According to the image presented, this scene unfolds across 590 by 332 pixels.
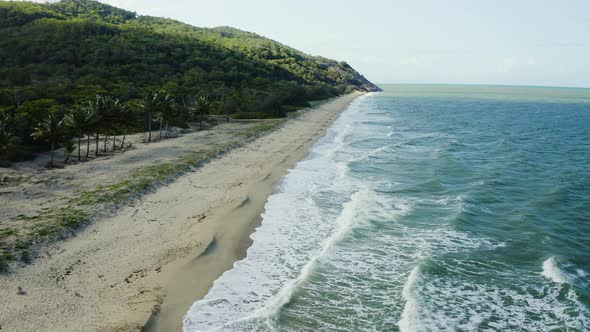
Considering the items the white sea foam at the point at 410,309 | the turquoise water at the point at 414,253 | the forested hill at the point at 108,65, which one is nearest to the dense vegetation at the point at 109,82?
the forested hill at the point at 108,65

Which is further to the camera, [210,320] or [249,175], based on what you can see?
[249,175]

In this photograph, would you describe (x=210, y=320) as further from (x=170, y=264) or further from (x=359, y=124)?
(x=359, y=124)

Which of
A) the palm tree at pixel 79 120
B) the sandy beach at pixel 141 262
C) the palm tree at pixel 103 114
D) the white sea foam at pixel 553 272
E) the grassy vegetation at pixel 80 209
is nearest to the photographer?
the sandy beach at pixel 141 262

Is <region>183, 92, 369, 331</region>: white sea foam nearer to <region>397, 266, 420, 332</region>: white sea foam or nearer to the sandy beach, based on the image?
the sandy beach

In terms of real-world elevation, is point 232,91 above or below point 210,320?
above

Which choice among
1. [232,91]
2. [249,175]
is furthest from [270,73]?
[249,175]

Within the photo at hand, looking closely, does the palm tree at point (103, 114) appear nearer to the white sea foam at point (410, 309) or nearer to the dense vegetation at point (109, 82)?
the dense vegetation at point (109, 82)
